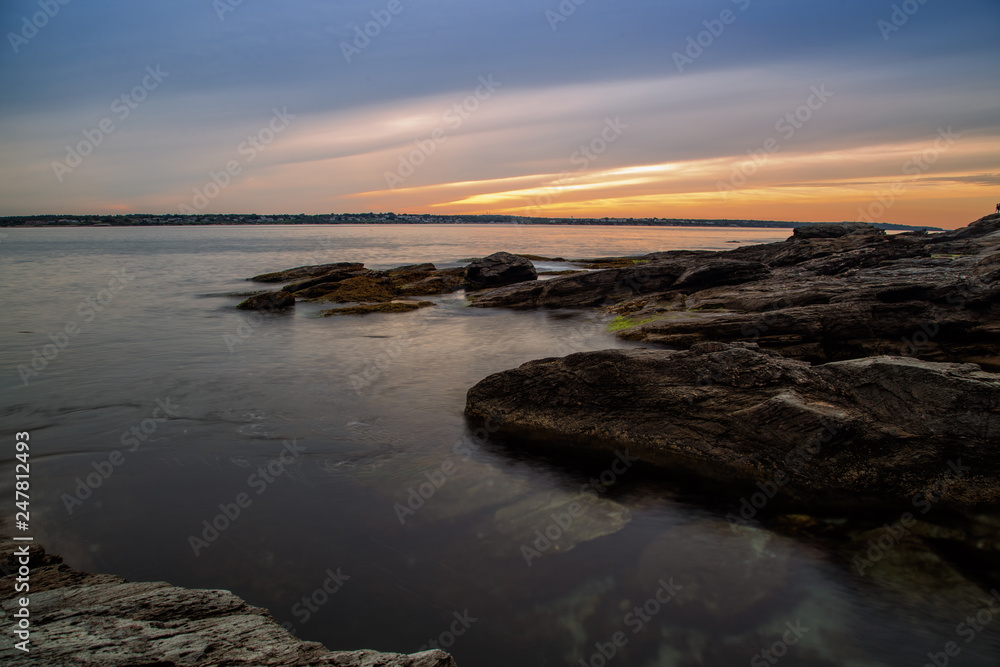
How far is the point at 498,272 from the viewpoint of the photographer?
1435 inches

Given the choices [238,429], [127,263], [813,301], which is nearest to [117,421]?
[238,429]

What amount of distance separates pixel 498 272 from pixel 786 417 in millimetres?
28886

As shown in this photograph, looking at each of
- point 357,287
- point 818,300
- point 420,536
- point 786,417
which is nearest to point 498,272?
point 357,287

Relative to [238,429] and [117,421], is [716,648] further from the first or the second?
[117,421]

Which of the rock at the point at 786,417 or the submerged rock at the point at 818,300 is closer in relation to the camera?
the rock at the point at 786,417

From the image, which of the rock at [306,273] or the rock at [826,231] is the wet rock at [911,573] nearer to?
the rock at [306,273]

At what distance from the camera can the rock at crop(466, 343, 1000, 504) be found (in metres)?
7.86

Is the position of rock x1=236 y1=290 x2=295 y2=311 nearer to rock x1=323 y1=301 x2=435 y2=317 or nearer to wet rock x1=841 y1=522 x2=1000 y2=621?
rock x1=323 y1=301 x2=435 y2=317

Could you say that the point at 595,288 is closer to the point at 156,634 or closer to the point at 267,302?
the point at 267,302

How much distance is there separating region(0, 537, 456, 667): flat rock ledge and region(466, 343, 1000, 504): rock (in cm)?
631

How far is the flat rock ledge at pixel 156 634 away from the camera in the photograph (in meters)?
3.77

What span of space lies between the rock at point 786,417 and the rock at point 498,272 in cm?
2599

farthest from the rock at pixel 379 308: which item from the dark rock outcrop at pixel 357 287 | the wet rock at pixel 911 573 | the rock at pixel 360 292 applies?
the wet rock at pixel 911 573

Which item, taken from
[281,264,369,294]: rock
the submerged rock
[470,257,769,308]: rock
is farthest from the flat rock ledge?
[281,264,369,294]: rock
